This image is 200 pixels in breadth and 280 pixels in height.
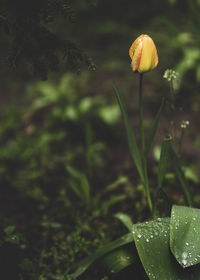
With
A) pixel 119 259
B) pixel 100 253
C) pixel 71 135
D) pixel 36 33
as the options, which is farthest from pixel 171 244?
pixel 71 135

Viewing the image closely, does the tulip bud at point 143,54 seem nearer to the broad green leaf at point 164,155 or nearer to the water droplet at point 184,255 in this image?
the broad green leaf at point 164,155

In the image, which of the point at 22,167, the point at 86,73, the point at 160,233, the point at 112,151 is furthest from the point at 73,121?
the point at 160,233

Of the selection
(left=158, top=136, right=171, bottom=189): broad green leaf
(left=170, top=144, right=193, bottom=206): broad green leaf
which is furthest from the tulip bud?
(left=170, top=144, right=193, bottom=206): broad green leaf

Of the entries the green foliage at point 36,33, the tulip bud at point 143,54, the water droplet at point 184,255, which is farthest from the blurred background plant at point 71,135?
the water droplet at point 184,255

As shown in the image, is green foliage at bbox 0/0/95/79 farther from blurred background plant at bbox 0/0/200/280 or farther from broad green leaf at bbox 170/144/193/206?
broad green leaf at bbox 170/144/193/206

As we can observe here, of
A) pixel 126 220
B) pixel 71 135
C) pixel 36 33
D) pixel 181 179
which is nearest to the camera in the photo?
pixel 36 33

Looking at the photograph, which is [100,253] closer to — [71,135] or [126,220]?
[126,220]
